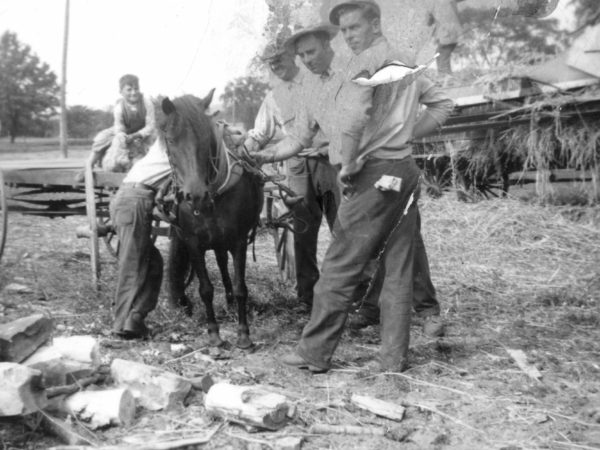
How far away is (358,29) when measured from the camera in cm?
364

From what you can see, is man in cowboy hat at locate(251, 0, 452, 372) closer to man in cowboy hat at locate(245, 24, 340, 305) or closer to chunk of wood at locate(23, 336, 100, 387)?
man in cowboy hat at locate(245, 24, 340, 305)

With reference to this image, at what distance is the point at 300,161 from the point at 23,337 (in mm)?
2983

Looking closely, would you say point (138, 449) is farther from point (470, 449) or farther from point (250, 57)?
point (250, 57)

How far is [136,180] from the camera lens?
482cm

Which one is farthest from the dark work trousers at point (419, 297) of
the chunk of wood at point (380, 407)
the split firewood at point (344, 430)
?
the split firewood at point (344, 430)

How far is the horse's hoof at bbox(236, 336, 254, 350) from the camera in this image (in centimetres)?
455

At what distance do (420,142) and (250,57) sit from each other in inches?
214

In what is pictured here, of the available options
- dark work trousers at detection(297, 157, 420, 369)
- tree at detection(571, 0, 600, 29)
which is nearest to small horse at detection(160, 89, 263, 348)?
dark work trousers at detection(297, 157, 420, 369)

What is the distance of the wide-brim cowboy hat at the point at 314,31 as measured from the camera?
15.0ft

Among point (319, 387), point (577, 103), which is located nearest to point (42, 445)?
point (319, 387)

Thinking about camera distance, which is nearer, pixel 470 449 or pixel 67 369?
pixel 470 449

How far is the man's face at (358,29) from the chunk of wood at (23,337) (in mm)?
2571

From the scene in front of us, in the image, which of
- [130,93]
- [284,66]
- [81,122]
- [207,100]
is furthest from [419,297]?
[81,122]

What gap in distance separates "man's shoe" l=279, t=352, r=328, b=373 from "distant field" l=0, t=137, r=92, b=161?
55.5ft
